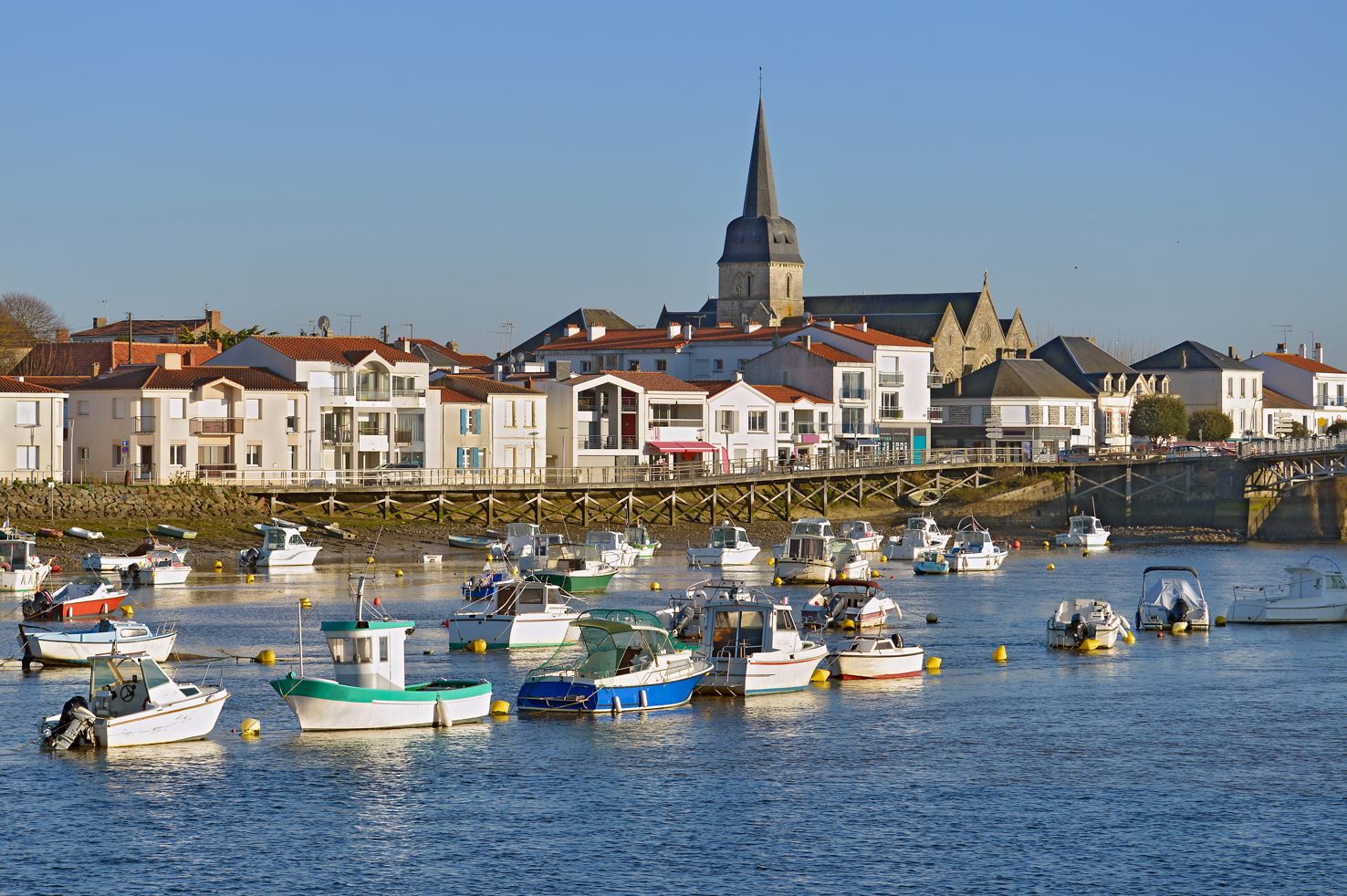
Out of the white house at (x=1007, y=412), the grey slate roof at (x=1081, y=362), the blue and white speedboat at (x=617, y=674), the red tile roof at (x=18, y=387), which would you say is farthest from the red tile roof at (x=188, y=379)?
the grey slate roof at (x=1081, y=362)

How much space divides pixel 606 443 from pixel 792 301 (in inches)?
3322

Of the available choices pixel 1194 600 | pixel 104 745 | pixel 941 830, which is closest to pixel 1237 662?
pixel 1194 600

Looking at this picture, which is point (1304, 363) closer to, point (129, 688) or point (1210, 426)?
point (1210, 426)

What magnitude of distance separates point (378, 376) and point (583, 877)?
243 feet

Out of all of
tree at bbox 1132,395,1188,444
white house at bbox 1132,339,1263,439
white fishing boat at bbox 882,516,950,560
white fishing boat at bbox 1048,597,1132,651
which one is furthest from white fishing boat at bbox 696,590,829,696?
white house at bbox 1132,339,1263,439

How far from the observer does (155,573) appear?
73.3m

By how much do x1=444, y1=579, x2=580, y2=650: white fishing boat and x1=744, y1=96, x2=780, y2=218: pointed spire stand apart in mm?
130760

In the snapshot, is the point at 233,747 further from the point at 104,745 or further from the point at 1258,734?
the point at 1258,734

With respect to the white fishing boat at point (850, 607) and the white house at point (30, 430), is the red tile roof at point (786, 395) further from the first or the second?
the white fishing boat at point (850, 607)

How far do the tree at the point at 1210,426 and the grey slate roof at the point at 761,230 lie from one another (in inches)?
1980

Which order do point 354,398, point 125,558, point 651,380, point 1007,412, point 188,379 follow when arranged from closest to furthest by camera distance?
point 125,558, point 188,379, point 354,398, point 651,380, point 1007,412

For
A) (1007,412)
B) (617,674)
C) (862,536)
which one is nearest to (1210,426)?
(1007,412)

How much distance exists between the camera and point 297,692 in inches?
1598

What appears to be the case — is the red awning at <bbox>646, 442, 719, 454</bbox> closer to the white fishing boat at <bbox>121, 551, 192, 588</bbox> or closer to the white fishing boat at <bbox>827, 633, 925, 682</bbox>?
the white fishing boat at <bbox>121, 551, 192, 588</bbox>
